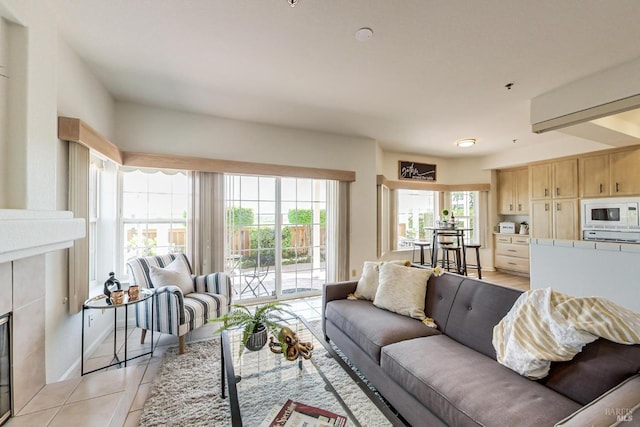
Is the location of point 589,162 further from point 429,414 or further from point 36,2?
point 36,2

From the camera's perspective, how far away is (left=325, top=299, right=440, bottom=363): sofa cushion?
1.86 meters

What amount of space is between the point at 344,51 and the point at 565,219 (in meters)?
5.11

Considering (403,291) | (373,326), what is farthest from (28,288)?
(403,291)

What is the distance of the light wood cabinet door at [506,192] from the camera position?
5.89 metres

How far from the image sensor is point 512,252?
565 cm

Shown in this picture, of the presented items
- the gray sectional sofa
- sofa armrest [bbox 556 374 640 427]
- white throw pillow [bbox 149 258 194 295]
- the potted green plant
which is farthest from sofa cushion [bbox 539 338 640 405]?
white throw pillow [bbox 149 258 194 295]

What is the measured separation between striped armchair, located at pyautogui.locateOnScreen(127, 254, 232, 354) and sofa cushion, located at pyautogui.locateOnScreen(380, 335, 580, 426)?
1.79 m

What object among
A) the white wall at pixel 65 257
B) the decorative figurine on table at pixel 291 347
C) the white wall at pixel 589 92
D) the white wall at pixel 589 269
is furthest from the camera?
the white wall at pixel 589 269

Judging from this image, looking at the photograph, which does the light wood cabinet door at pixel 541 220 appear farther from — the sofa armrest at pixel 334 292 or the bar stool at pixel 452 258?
the sofa armrest at pixel 334 292

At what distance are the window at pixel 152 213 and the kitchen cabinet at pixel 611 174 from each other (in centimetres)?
637

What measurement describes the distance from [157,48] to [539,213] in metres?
6.44

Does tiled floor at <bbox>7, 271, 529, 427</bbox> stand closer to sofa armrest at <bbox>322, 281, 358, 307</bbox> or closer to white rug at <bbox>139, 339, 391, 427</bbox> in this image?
white rug at <bbox>139, 339, 391, 427</bbox>

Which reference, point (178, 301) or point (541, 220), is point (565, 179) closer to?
point (541, 220)

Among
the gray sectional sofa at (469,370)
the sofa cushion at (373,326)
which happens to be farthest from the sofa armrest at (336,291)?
the gray sectional sofa at (469,370)
